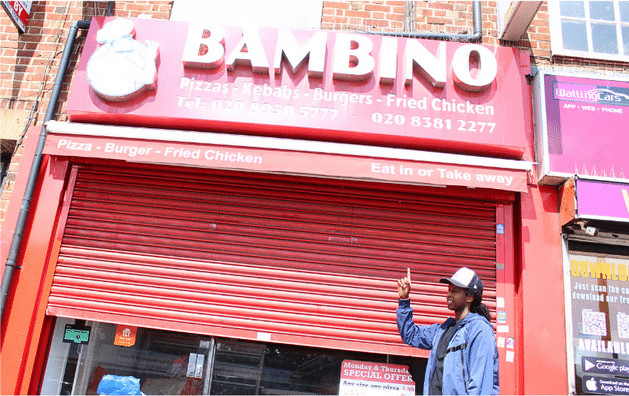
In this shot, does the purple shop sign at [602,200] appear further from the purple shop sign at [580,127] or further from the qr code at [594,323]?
the qr code at [594,323]

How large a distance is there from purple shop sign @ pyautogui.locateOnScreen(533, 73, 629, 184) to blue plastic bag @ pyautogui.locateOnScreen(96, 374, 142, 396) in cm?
484

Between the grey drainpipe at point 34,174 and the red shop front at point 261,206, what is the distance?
0.12m

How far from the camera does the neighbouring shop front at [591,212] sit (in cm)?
459

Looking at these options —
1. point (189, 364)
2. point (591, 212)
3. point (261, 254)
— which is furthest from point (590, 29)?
point (189, 364)

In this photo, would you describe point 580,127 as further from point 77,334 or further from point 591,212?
point 77,334

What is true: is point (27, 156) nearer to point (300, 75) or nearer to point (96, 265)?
point (96, 265)

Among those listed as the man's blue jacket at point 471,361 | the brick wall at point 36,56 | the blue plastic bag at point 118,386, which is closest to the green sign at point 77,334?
the blue plastic bag at point 118,386

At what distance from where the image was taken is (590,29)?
18.5 ft

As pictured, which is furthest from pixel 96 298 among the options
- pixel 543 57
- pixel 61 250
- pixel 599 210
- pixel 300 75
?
pixel 543 57

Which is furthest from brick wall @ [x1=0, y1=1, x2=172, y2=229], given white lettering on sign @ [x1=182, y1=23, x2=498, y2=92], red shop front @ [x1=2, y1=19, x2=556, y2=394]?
white lettering on sign @ [x1=182, y1=23, x2=498, y2=92]

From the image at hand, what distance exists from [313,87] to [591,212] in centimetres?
320

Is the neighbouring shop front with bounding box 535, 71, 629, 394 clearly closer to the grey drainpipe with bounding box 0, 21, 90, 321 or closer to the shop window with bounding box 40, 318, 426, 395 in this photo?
the shop window with bounding box 40, 318, 426, 395

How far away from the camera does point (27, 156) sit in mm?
5277

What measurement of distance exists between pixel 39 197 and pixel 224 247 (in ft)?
7.30
